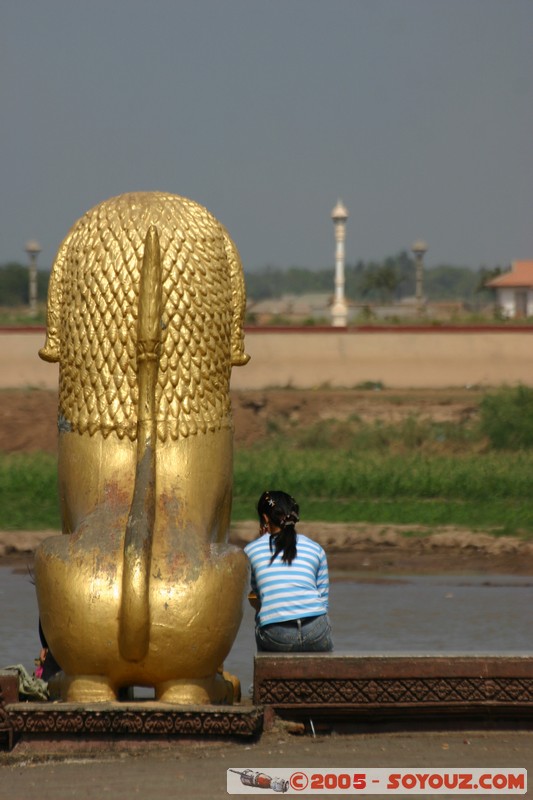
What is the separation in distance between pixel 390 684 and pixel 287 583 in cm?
60

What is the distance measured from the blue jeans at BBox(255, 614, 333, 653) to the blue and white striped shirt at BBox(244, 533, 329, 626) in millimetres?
27

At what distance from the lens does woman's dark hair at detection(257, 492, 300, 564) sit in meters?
6.29

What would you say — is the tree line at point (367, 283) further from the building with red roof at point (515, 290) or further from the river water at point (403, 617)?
the river water at point (403, 617)

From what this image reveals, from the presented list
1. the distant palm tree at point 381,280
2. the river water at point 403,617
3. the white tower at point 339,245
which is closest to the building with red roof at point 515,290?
the distant palm tree at point 381,280

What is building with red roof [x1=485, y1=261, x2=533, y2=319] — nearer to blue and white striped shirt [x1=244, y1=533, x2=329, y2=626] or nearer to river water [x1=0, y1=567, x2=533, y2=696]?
river water [x1=0, y1=567, x2=533, y2=696]

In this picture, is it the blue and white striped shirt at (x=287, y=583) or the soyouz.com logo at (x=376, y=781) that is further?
the blue and white striped shirt at (x=287, y=583)

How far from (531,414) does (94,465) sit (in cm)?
1733

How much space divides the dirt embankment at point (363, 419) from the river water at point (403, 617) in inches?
26.4

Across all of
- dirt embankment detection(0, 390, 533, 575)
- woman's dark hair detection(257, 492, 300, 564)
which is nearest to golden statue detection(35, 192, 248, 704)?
woman's dark hair detection(257, 492, 300, 564)

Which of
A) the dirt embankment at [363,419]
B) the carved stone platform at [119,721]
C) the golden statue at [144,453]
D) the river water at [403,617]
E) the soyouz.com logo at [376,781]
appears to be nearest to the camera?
the soyouz.com logo at [376,781]

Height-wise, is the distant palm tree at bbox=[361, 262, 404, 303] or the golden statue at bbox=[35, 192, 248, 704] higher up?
the distant palm tree at bbox=[361, 262, 404, 303]

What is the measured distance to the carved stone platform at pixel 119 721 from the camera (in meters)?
5.65

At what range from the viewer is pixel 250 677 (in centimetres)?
859

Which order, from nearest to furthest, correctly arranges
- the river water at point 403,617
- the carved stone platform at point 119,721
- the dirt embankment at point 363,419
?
the carved stone platform at point 119,721
the river water at point 403,617
the dirt embankment at point 363,419
